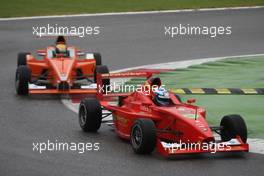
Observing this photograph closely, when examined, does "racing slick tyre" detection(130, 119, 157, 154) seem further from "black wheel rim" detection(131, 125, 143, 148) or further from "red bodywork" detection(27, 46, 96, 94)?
"red bodywork" detection(27, 46, 96, 94)

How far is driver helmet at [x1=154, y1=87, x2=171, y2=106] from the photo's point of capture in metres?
14.1

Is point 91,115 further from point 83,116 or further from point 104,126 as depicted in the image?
point 104,126

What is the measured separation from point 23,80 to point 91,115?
4.21 m

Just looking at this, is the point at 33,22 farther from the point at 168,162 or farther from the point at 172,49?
the point at 168,162

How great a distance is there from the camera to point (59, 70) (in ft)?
61.7

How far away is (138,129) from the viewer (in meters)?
13.3

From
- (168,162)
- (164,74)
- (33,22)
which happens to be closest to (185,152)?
(168,162)

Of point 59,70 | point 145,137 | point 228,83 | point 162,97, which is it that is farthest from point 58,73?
point 145,137

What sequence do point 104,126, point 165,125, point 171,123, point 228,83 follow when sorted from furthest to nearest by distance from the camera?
point 228,83 < point 104,126 < point 165,125 < point 171,123

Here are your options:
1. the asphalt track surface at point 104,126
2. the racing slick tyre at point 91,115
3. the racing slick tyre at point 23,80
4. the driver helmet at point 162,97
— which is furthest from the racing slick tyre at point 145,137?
the racing slick tyre at point 23,80

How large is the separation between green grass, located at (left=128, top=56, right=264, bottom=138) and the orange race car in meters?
1.35

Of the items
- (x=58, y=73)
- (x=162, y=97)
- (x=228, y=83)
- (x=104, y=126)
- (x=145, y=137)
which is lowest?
(x=104, y=126)

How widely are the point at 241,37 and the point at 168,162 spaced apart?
634 inches

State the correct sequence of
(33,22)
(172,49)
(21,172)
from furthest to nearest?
(33,22) < (172,49) < (21,172)
